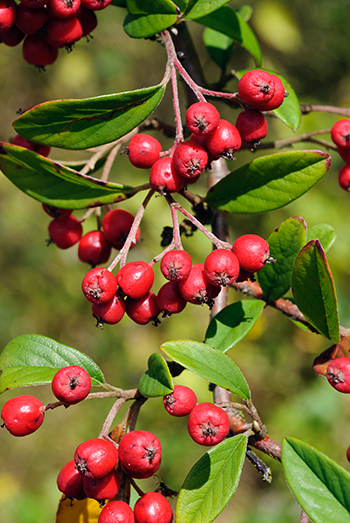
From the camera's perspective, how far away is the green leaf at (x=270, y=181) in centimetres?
109

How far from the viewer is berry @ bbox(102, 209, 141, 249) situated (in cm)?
138

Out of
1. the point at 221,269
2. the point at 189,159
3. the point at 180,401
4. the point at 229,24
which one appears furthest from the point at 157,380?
the point at 229,24

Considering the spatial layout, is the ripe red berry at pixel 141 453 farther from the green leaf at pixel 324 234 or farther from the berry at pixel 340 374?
the green leaf at pixel 324 234

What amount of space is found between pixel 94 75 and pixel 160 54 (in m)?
0.86

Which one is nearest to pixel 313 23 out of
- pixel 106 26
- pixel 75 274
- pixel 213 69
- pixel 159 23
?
pixel 213 69

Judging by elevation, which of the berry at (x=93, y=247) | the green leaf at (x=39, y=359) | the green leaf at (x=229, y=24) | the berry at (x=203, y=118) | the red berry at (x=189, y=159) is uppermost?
the green leaf at (x=229, y=24)

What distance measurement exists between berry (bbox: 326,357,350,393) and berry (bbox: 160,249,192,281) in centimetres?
46

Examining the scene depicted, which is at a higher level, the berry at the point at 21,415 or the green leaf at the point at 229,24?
the green leaf at the point at 229,24

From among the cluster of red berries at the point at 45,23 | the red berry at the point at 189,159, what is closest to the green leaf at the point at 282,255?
the red berry at the point at 189,159

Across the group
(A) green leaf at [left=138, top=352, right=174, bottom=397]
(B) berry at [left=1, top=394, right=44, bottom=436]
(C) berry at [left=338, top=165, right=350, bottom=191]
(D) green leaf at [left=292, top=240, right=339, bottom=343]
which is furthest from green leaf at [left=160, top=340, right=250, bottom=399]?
(C) berry at [left=338, top=165, right=350, bottom=191]

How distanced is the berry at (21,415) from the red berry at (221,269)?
0.54 meters

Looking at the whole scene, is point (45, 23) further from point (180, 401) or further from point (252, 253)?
point (180, 401)

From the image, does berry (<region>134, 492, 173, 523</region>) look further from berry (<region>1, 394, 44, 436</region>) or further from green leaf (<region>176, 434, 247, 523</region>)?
berry (<region>1, 394, 44, 436</region>)

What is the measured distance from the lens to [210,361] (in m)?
1.07
